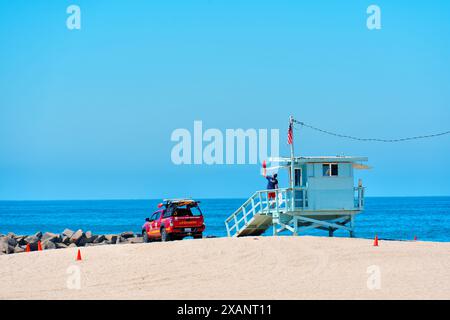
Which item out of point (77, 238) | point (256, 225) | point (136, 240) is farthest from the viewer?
point (136, 240)

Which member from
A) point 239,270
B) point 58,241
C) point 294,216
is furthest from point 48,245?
point 239,270

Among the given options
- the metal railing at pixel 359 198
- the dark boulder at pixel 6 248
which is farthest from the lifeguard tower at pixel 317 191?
the dark boulder at pixel 6 248

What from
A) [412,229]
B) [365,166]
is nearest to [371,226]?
[412,229]

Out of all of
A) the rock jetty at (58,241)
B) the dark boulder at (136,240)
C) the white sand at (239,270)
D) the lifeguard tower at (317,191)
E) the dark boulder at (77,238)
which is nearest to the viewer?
the white sand at (239,270)

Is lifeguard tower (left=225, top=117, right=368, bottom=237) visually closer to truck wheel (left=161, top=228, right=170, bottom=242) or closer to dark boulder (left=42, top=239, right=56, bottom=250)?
truck wheel (left=161, top=228, right=170, bottom=242)

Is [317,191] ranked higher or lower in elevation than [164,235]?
higher

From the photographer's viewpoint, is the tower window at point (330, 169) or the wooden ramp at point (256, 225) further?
the wooden ramp at point (256, 225)

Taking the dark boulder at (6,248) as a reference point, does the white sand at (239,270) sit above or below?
above

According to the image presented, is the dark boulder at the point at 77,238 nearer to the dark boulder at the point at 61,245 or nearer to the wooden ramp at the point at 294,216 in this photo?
the dark boulder at the point at 61,245

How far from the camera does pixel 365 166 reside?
35.0 metres

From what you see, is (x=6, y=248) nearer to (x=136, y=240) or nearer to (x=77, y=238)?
(x=77, y=238)

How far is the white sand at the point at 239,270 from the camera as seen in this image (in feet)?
68.4

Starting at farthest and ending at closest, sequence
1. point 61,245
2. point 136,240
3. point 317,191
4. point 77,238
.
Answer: point 136,240, point 77,238, point 61,245, point 317,191

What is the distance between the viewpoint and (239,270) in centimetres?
2520
